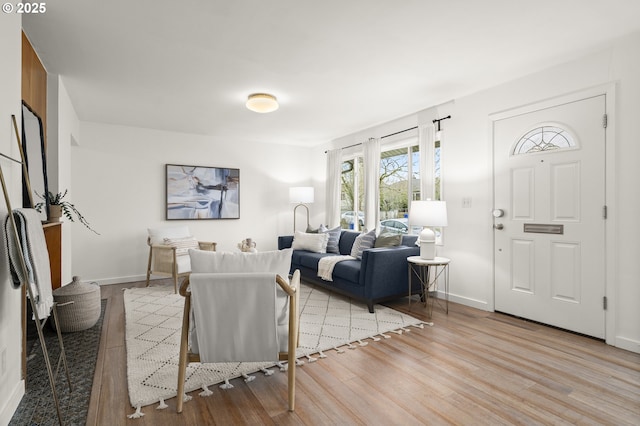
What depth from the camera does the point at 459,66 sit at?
3209 millimetres

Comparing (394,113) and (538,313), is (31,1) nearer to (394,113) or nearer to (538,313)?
(394,113)

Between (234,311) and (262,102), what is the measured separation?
8.92ft

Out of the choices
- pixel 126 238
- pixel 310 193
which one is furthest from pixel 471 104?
pixel 126 238

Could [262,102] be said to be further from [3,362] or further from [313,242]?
[3,362]

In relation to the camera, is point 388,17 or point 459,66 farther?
point 459,66

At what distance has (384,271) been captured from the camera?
12.5ft

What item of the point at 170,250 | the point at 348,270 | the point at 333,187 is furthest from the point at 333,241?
the point at 170,250

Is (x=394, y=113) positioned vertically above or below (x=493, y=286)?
above

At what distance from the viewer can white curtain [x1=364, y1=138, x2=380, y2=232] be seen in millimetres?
5289

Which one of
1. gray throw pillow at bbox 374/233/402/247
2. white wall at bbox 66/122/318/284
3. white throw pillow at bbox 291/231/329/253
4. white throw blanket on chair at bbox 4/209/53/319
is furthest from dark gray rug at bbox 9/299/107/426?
gray throw pillow at bbox 374/233/402/247

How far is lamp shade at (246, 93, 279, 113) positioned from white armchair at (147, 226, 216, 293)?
6.56 feet

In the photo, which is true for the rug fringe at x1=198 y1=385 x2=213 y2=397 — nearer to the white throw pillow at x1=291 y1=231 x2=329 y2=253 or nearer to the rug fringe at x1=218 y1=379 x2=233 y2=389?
the rug fringe at x1=218 y1=379 x2=233 y2=389

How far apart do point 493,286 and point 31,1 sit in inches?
185

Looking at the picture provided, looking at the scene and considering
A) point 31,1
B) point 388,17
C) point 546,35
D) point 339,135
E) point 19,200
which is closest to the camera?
point 19,200
